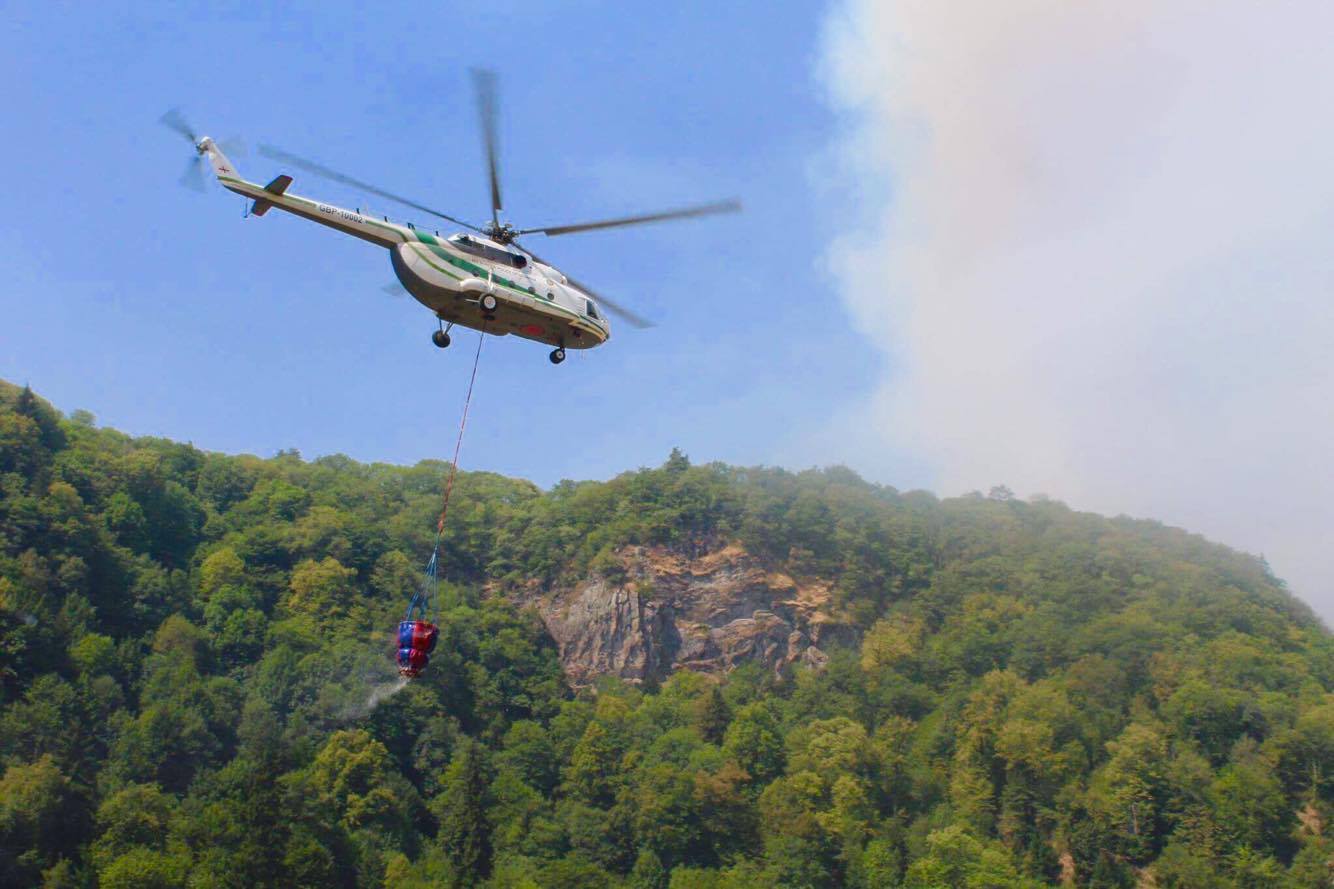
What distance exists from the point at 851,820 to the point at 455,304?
69460 mm

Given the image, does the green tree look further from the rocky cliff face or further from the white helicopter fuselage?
the white helicopter fuselage

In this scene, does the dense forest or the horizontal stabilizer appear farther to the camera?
the dense forest

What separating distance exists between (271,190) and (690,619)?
329 ft

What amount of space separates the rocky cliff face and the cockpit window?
310 feet

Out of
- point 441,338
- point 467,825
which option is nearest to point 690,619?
point 467,825

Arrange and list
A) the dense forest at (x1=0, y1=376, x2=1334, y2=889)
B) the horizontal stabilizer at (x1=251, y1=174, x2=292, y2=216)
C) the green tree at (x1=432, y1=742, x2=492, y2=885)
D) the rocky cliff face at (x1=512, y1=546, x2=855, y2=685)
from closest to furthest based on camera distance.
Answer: the horizontal stabilizer at (x1=251, y1=174, x2=292, y2=216), the dense forest at (x1=0, y1=376, x2=1334, y2=889), the green tree at (x1=432, y1=742, x2=492, y2=885), the rocky cliff face at (x1=512, y1=546, x2=855, y2=685)

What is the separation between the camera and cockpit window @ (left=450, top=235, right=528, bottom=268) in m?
38.5

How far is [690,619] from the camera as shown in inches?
5276

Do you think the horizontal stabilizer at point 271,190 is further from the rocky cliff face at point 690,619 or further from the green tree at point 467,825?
the rocky cliff face at point 690,619

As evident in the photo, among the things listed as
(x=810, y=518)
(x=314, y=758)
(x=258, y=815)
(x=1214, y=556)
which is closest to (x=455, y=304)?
(x=258, y=815)

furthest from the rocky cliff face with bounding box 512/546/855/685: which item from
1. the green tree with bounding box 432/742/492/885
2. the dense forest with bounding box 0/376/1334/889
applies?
the green tree with bounding box 432/742/492/885

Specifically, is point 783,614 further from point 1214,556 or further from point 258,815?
point 258,815

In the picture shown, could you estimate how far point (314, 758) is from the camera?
9944 centimetres

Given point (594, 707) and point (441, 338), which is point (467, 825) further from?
point (441, 338)
